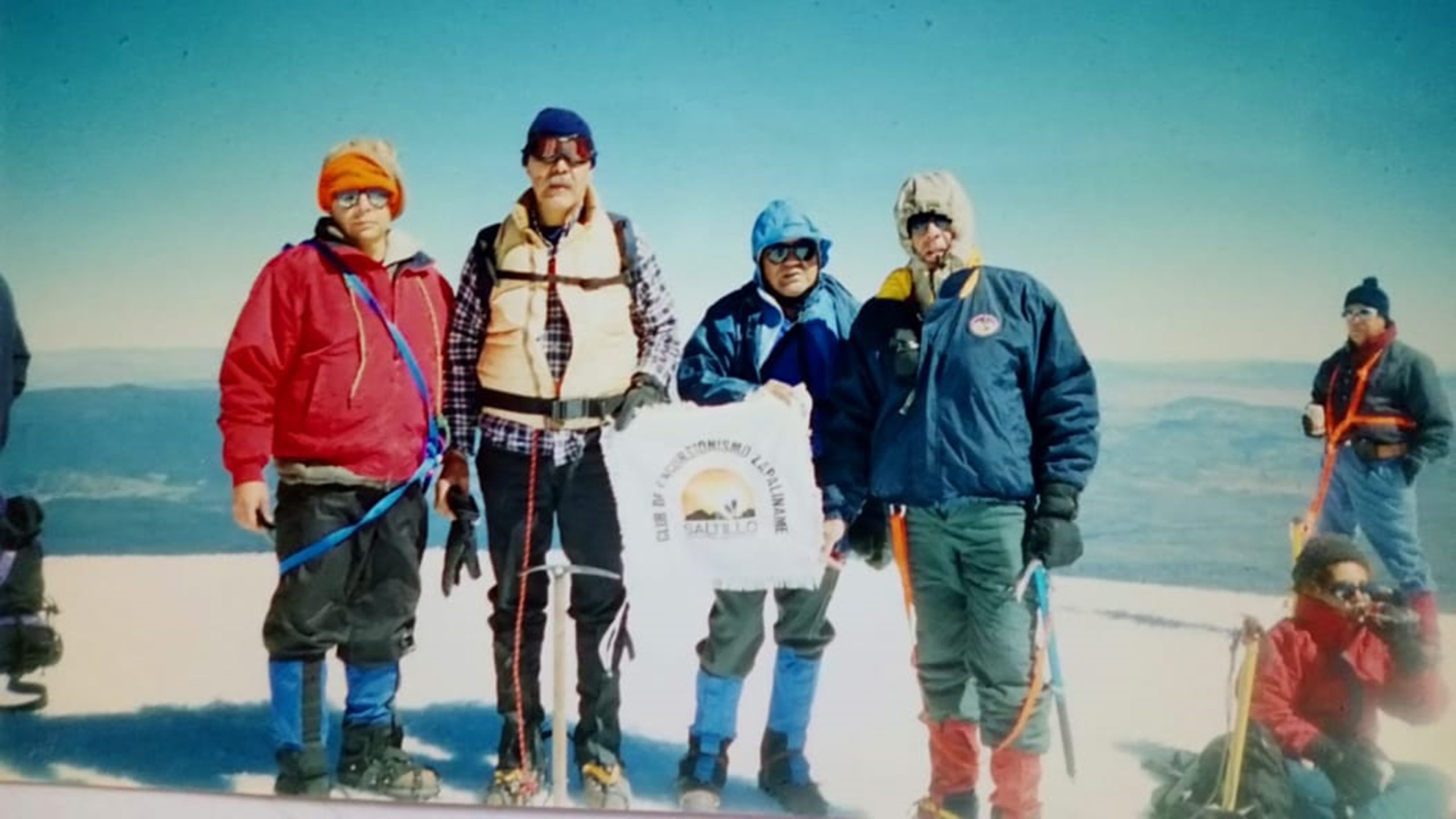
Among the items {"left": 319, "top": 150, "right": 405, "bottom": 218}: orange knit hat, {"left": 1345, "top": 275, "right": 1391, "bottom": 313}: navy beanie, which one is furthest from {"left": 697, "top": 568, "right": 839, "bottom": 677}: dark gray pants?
{"left": 1345, "top": 275, "right": 1391, "bottom": 313}: navy beanie

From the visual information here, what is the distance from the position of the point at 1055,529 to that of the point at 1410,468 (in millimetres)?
860

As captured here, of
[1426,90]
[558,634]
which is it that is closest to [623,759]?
[558,634]

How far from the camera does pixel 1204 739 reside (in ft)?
8.89

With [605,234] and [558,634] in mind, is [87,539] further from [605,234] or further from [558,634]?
[605,234]

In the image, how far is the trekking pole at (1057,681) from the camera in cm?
269

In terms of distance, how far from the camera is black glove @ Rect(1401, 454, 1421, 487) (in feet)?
8.87

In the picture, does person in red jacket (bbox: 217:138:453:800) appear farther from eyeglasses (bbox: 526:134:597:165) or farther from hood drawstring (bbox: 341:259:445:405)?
eyeglasses (bbox: 526:134:597:165)

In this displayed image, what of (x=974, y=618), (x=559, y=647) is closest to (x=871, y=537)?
(x=974, y=618)

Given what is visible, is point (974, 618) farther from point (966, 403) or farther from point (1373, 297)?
point (1373, 297)

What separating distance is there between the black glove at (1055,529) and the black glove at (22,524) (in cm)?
245

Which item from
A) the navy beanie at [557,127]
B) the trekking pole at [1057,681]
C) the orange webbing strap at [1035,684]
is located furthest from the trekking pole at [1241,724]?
the navy beanie at [557,127]

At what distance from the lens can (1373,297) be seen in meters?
2.71

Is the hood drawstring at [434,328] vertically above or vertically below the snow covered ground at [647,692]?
above

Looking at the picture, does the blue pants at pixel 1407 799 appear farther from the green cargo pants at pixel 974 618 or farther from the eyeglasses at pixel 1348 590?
the green cargo pants at pixel 974 618
